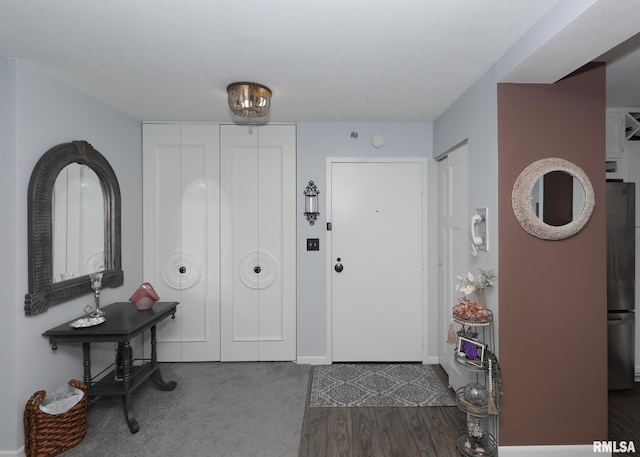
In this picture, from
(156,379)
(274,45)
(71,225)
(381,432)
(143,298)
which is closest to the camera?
(274,45)

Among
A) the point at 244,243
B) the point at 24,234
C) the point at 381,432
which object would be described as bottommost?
the point at 381,432

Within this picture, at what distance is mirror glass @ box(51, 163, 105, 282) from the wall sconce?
1.81 m

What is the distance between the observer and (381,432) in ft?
7.63

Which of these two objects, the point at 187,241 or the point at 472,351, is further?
the point at 187,241

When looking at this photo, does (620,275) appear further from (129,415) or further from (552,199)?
(129,415)

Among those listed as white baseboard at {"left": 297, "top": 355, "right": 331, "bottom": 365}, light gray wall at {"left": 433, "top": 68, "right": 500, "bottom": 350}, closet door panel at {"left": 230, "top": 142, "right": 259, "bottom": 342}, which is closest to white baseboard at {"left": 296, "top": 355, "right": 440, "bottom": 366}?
white baseboard at {"left": 297, "top": 355, "right": 331, "bottom": 365}

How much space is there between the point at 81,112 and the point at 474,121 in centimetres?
297

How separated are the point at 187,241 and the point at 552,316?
3147mm

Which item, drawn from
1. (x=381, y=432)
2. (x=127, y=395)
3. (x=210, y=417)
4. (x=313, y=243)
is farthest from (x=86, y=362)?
(x=381, y=432)

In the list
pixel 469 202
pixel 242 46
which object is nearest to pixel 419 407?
pixel 469 202

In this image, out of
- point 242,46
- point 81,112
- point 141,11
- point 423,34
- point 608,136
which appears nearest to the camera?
point 141,11

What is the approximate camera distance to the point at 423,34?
1.75 meters

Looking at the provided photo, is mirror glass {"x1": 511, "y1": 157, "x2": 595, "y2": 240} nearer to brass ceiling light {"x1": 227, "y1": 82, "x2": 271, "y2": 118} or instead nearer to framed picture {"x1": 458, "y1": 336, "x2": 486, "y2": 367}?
framed picture {"x1": 458, "y1": 336, "x2": 486, "y2": 367}

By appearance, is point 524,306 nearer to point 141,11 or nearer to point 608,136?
point 608,136
